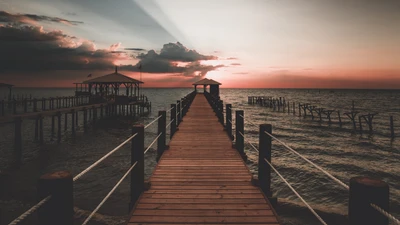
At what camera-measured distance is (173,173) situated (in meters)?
5.11

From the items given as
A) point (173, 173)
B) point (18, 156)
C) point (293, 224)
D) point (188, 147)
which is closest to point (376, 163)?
point (293, 224)

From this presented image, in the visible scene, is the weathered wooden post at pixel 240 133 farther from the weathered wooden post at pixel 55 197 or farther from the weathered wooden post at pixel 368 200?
the weathered wooden post at pixel 55 197

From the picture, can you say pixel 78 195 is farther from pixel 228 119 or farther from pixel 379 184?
pixel 379 184

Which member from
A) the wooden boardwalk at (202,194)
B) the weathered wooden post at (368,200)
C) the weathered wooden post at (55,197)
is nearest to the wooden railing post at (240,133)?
the wooden boardwalk at (202,194)

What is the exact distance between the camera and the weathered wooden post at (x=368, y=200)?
1712 mm

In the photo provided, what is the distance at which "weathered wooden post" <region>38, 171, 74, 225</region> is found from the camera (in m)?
1.84

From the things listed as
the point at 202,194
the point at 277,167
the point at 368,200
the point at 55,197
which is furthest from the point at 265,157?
the point at 277,167

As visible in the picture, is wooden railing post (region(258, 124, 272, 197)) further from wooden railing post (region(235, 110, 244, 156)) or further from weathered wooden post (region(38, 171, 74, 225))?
weathered wooden post (region(38, 171, 74, 225))

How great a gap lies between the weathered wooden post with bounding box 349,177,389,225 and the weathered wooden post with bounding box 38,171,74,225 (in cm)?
222

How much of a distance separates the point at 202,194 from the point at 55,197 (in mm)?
2605

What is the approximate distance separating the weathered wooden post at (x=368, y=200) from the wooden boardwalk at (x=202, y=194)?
1.56 metres

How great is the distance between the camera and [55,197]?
6.11 ft

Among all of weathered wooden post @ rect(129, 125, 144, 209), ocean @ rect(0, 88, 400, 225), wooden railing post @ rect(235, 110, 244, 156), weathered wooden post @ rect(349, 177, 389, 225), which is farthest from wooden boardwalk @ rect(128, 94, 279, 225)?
ocean @ rect(0, 88, 400, 225)

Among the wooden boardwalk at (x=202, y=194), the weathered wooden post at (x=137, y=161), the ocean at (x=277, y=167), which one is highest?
the weathered wooden post at (x=137, y=161)
